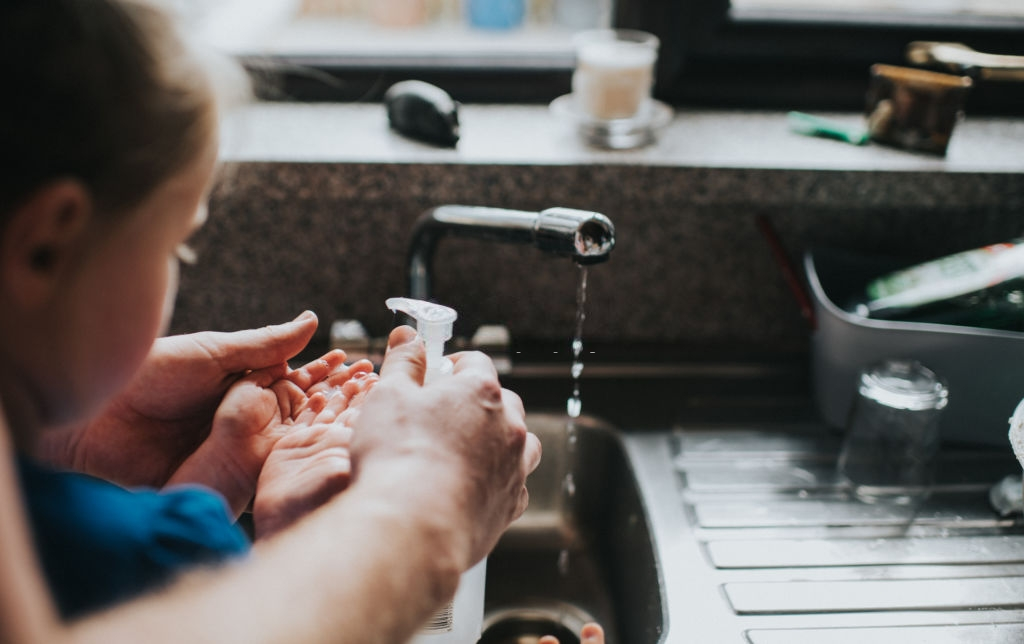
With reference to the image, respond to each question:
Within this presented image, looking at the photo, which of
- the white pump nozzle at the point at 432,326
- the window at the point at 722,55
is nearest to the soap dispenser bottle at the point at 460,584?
the white pump nozzle at the point at 432,326

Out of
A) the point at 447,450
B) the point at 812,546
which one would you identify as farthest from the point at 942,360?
the point at 447,450

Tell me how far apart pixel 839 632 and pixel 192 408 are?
0.56 meters

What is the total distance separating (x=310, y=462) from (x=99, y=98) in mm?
288

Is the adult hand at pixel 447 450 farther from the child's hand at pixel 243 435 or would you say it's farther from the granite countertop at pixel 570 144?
the granite countertop at pixel 570 144

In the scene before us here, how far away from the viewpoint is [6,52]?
0.33 meters

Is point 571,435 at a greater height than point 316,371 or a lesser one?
lesser

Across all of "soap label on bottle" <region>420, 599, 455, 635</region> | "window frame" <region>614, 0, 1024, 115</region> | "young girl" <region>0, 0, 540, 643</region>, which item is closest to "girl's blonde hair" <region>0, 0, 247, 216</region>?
"young girl" <region>0, 0, 540, 643</region>

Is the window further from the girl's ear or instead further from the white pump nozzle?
the girl's ear

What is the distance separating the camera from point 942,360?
0.84m

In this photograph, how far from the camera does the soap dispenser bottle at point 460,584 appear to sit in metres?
0.59

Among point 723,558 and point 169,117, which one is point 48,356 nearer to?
point 169,117

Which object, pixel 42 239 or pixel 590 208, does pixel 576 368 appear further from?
pixel 42 239

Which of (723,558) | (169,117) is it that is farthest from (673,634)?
(169,117)

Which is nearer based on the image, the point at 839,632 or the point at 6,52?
the point at 6,52
